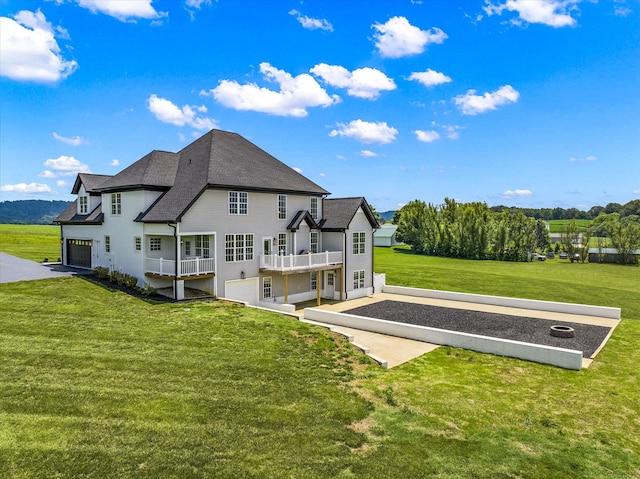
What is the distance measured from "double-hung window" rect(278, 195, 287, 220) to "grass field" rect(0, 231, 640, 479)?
9668 millimetres

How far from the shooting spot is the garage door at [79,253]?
93.6 ft

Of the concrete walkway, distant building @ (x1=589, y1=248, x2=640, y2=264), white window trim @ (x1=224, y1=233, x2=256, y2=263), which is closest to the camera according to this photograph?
the concrete walkway

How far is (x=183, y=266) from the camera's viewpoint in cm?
2152

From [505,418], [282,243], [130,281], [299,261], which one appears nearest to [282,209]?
[282,243]

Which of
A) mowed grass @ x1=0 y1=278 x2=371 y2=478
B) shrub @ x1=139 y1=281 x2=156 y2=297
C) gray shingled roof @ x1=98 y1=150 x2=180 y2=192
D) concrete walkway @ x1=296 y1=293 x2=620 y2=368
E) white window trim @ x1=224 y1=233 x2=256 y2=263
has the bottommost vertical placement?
concrete walkway @ x1=296 y1=293 x2=620 y2=368

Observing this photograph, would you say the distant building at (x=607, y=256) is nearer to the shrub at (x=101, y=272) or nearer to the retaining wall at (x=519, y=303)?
the retaining wall at (x=519, y=303)

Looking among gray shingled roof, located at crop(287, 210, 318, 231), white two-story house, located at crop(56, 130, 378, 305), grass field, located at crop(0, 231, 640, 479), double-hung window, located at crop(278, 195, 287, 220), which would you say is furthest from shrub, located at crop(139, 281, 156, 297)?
gray shingled roof, located at crop(287, 210, 318, 231)

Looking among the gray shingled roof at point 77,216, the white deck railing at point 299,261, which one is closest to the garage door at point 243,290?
the white deck railing at point 299,261

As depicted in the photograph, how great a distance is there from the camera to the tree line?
55.7 m

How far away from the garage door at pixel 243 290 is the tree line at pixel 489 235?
1715 inches

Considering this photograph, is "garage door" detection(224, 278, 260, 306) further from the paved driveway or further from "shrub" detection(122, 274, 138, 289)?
the paved driveway

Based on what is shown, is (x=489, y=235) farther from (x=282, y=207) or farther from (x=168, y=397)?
(x=168, y=397)

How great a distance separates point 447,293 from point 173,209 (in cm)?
1844

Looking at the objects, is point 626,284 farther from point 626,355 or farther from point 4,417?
point 4,417
